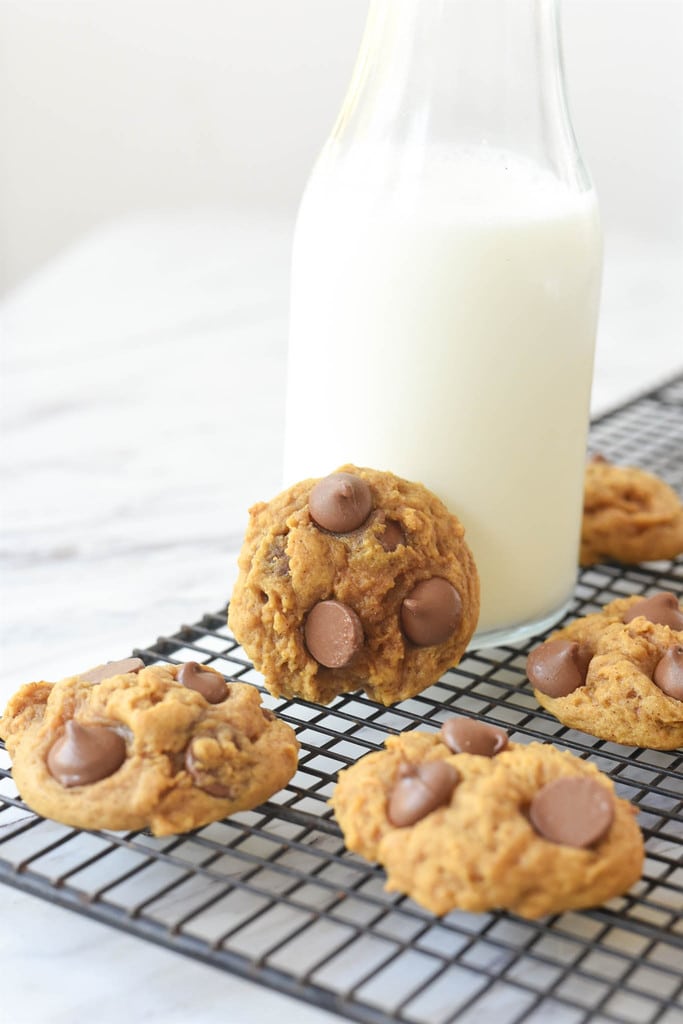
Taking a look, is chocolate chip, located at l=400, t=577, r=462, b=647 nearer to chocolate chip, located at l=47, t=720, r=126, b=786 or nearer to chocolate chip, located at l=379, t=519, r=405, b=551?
chocolate chip, located at l=379, t=519, r=405, b=551

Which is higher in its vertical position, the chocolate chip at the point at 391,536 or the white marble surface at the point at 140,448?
the chocolate chip at the point at 391,536

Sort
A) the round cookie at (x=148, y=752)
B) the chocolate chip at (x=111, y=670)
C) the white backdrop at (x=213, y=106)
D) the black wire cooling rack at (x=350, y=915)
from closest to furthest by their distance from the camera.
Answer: the black wire cooling rack at (x=350, y=915) < the round cookie at (x=148, y=752) < the chocolate chip at (x=111, y=670) < the white backdrop at (x=213, y=106)

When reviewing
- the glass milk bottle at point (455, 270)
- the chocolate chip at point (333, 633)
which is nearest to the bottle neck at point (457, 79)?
the glass milk bottle at point (455, 270)

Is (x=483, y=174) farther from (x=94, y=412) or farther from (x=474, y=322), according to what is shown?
(x=94, y=412)

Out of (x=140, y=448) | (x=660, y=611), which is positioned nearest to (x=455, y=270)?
(x=660, y=611)

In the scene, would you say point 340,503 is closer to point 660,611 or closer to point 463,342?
point 463,342

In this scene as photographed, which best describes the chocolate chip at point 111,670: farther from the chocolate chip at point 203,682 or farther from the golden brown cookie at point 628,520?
the golden brown cookie at point 628,520
